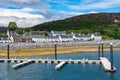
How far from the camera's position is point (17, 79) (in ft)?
185

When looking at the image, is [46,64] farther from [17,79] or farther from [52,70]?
[17,79]

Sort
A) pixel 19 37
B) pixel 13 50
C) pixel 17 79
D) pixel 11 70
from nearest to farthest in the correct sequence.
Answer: pixel 17 79, pixel 11 70, pixel 13 50, pixel 19 37

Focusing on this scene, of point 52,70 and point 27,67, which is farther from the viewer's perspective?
point 27,67

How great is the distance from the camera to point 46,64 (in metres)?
78.9

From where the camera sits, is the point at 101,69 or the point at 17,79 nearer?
the point at 17,79

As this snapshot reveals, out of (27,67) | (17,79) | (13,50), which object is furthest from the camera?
(13,50)

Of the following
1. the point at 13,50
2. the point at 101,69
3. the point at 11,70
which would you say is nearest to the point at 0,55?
the point at 13,50

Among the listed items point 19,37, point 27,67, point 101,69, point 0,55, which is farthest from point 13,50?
point 19,37

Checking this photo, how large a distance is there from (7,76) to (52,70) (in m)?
11.0

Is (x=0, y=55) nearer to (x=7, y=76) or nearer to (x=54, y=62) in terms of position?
(x=54, y=62)

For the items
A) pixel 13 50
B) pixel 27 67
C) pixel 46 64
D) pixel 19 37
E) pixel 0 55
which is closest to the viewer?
Answer: pixel 27 67

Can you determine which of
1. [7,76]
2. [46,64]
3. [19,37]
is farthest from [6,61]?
[19,37]

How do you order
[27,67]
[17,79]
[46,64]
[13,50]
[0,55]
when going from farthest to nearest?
1. [13,50]
2. [0,55]
3. [46,64]
4. [27,67]
5. [17,79]

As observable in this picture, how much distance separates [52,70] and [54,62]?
12772mm
